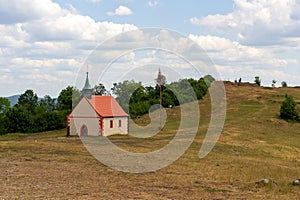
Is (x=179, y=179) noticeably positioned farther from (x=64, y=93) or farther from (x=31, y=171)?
(x=64, y=93)

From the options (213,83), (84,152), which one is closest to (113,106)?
(84,152)

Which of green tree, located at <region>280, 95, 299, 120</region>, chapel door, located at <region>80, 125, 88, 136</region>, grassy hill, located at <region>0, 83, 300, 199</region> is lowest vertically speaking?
grassy hill, located at <region>0, 83, 300, 199</region>

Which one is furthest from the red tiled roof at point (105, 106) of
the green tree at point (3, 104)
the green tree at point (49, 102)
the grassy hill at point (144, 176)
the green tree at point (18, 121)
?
the green tree at point (49, 102)

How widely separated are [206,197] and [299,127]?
5749 cm

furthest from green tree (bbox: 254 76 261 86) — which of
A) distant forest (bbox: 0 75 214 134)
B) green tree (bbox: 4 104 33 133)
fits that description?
green tree (bbox: 4 104 33 133)

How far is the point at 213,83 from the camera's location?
408 feet

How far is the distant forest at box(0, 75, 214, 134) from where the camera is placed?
80.5 metres

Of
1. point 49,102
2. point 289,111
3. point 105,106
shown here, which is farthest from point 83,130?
point 49,102

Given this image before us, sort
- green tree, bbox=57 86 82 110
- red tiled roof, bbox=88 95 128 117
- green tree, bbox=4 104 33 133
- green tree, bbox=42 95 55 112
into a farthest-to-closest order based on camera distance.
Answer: green tree, bbox=42 95 55 112 < green tree, bbox=57 86 82 110 < green tree, bbox=4 104 33 133 < red tiled roof, bbox=88 95 128 117

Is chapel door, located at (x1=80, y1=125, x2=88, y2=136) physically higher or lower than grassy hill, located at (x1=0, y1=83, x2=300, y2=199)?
higher

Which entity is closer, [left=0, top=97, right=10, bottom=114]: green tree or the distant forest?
the distant forest

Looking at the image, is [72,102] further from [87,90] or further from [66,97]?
[87,90]

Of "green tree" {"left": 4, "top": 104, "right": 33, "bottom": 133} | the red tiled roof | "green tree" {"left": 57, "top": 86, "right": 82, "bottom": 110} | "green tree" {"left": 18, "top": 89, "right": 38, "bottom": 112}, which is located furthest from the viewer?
"green tree" {"left": 18, "top": 89, "right": 38, "bottom": 112}

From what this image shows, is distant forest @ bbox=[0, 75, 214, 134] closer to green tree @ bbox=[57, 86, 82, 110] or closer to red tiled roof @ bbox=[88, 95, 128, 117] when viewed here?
green tree @ bbox=[57, 86, 82, 110]
